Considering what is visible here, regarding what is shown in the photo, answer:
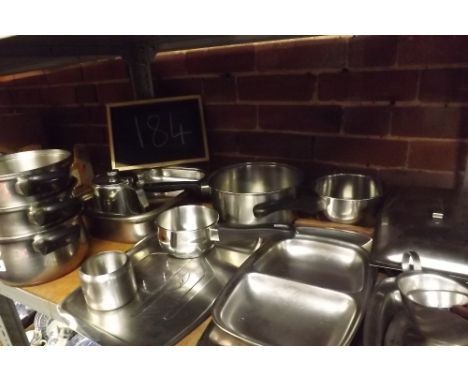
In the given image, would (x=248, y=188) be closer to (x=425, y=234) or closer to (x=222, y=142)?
(x=222, y=142)

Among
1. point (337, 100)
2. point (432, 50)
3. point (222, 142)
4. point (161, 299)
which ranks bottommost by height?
point (161, 299)

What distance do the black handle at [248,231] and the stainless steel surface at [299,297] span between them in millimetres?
40

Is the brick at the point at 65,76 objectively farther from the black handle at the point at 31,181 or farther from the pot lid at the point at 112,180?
the black handle at the point at 31,181

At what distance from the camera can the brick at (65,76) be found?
53.8 inches

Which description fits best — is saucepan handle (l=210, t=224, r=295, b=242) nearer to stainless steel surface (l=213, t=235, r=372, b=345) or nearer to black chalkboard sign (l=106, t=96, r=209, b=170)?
stainless steel surface (l=213, t=235, r=372, b=345)

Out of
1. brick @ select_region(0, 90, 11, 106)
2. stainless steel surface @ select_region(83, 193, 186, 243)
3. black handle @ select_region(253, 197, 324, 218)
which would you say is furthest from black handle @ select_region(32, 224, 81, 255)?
brick @ select_region(0, 90, 11, 106)

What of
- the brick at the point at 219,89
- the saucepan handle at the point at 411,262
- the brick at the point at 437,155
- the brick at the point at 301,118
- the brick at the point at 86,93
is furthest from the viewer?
the brick at the point at 86,93

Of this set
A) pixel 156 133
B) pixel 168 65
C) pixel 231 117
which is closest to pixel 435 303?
pixel 231 117

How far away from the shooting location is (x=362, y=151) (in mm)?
962

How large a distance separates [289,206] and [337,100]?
0.36 meters

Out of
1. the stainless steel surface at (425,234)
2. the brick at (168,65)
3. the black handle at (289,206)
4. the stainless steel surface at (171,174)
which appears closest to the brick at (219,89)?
the brick at (168,65)
